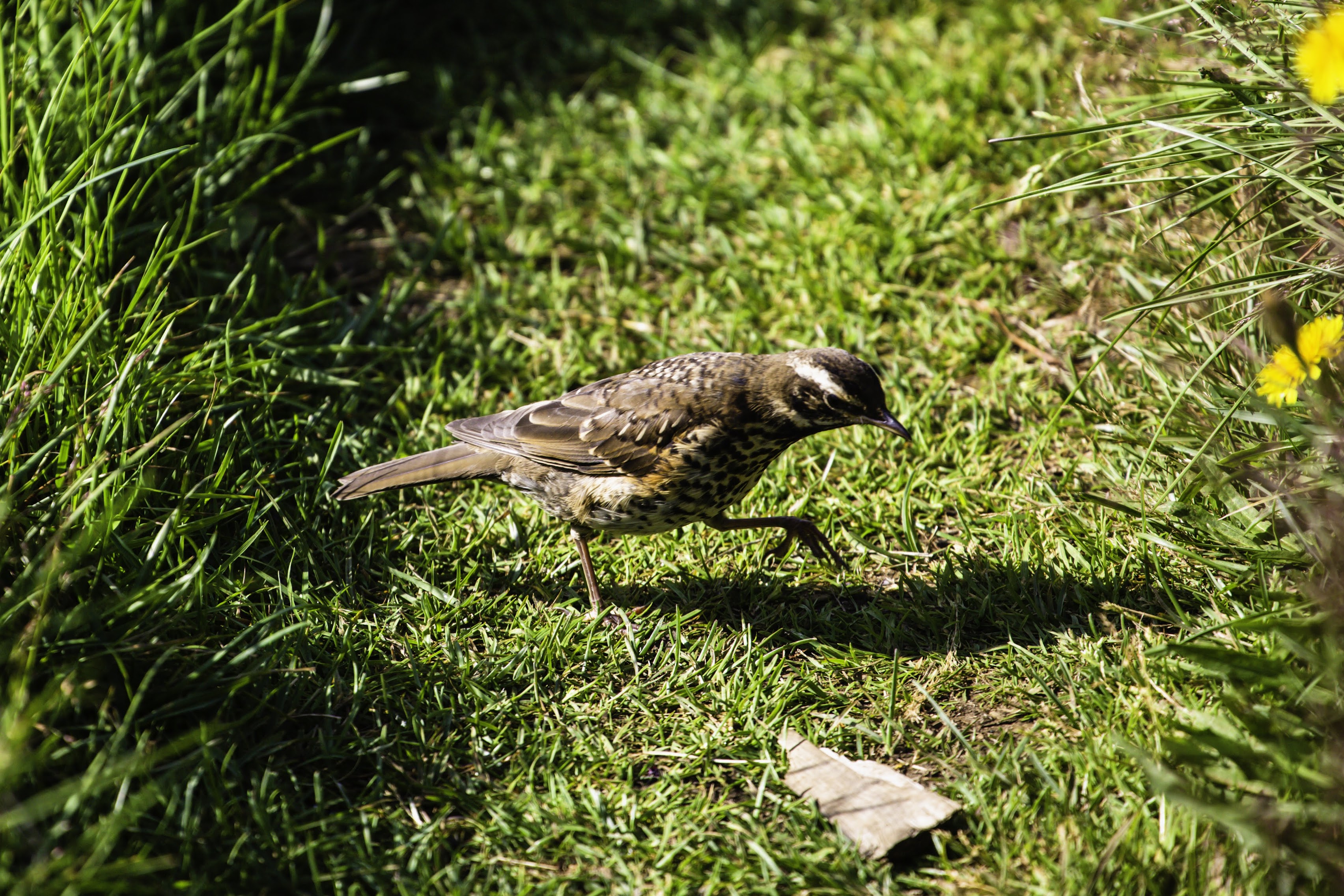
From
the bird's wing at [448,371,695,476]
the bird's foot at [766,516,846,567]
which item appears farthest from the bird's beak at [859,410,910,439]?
the bird's wing at [448,371,695,476]

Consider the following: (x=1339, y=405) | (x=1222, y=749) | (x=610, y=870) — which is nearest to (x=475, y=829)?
(x=610, y=870)

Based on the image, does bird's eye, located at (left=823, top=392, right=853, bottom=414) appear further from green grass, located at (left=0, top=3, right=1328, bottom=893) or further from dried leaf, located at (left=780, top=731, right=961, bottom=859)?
dried leaf, located at (left=780, top=731, right=961, bottom=859)

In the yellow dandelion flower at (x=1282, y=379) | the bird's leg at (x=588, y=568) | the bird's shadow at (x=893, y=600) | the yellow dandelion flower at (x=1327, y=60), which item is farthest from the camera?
the bird's leg at (x=588, y=568)

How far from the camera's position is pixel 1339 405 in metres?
3.46

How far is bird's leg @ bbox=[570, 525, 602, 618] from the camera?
4.34 m

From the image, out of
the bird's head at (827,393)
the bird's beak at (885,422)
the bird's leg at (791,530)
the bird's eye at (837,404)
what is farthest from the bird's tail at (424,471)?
the bird's beak at (885,422)

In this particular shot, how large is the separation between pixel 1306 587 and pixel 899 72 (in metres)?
4.70

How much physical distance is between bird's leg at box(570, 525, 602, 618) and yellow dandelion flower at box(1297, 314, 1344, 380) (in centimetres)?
268

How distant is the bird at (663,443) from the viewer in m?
4.25

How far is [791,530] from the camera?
4.49m

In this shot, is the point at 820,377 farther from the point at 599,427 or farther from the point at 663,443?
the point at 599,427

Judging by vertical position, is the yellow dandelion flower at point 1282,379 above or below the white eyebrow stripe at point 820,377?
above

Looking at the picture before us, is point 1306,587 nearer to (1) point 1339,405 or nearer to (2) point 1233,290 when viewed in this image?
(1) point 1339,405

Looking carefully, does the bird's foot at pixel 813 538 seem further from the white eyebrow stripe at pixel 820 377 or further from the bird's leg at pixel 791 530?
the white eyebrow stripe at pixel 820 377
